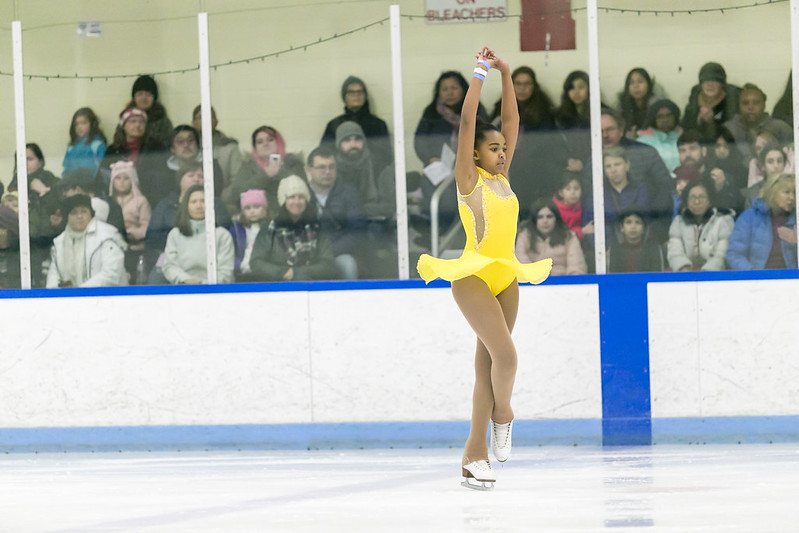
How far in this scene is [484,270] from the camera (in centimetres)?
454

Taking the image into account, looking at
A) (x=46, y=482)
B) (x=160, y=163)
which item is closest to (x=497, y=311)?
(x=46, y=482)

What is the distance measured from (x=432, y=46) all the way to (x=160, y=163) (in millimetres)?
1652

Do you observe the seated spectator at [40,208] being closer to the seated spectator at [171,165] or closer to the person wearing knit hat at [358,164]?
the seated spectator at [171,165]

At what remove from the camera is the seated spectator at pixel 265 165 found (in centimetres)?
662

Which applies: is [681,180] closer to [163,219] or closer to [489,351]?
[489,351]

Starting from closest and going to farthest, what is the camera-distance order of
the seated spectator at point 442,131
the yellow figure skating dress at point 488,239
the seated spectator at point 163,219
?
the yellow figure skating dress at point 488,239
the seated spectator at point 442,131
the seated spectator at point 163,219

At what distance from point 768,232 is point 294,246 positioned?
2.53 metres

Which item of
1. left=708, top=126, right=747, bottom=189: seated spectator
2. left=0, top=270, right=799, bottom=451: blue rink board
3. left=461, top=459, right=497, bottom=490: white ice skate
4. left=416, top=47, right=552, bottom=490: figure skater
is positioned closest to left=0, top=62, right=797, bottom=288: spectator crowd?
left=708, top=126, right=747, bottom=189: seated spectator

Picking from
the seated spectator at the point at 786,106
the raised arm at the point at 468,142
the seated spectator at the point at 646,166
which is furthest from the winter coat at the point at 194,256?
the seated spectator at the point at 786,106

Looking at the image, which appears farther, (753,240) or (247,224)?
(247,224)

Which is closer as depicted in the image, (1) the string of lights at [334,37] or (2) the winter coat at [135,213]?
(1) the string of lights at [334,37]

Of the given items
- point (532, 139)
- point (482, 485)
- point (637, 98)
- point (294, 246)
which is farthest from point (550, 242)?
point (482, 485)

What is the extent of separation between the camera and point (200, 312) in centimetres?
632

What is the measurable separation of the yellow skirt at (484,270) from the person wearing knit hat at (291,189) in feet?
6.69
